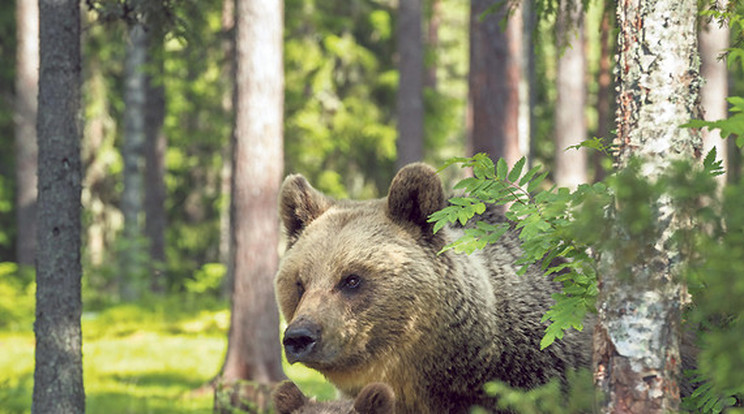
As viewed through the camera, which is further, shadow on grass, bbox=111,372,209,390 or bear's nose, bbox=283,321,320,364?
shadow on grass, bbox=111,372,209,390

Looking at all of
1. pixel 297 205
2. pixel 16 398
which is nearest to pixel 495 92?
pixel 297 205

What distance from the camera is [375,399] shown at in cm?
459

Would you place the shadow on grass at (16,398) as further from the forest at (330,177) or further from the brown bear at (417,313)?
the brown bear at (417,313)

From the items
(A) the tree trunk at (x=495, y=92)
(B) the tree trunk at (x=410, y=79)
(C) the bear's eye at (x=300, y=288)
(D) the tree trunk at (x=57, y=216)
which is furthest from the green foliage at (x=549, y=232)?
(B) the tree trunk at (x=410, y=79)

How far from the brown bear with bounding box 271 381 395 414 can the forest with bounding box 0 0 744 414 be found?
782 mm

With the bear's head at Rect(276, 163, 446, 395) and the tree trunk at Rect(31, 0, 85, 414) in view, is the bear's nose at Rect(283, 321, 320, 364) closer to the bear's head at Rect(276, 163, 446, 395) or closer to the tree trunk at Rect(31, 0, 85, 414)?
the bear's head at Rect(276, 163, 446, 395)

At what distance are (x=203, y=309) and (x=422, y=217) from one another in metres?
13.5

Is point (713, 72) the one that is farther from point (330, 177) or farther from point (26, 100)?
point (26, 100)

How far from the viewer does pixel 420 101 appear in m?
18.4

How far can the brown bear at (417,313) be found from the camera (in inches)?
195

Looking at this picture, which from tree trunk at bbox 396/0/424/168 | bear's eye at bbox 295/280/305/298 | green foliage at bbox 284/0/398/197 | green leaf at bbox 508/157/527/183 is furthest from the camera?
green foliage at bbox 284/0/398/197

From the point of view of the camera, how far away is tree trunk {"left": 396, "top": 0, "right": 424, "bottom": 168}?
1816cm

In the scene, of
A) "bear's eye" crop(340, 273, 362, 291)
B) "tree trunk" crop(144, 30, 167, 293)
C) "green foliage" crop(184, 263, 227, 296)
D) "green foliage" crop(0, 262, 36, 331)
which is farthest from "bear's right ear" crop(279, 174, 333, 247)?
"green foliage" crop(184, 263, 227, 296)

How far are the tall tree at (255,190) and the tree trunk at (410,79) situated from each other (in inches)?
324
